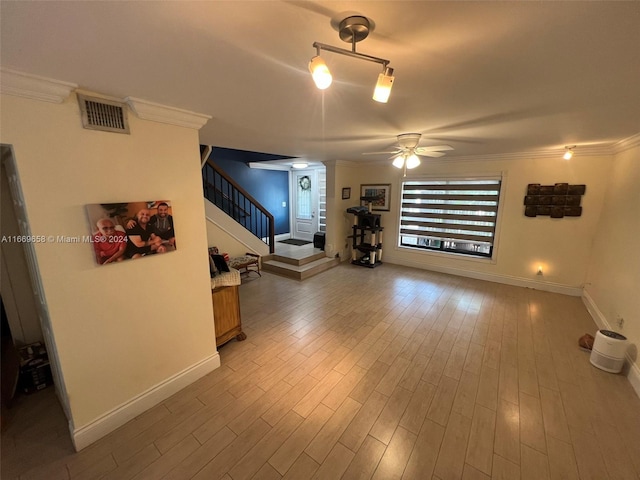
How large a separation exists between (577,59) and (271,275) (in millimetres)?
4807

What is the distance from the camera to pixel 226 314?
9.00ft

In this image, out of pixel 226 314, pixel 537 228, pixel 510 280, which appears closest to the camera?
pixel 226 314

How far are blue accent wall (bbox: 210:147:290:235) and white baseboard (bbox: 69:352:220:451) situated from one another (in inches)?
178

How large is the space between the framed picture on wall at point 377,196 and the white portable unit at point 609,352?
156 inches

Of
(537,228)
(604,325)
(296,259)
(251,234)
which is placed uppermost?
(537,228)

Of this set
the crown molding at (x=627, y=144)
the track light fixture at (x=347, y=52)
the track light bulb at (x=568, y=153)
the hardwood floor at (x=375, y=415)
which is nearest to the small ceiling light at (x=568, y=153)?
the track light bulb at (x=568, y=153)

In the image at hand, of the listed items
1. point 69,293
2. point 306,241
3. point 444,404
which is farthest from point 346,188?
point 69,293

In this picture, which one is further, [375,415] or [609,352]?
[609,352]

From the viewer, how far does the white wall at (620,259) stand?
2.46 m

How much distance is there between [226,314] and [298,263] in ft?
8.42

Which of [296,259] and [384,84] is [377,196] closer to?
[296,259]

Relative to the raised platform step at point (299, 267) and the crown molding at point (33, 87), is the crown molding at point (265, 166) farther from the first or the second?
the crown molding at point (33, 87)

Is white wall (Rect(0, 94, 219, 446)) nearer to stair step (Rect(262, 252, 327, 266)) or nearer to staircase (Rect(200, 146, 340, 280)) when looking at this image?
staircase (Rect(200, 146, 340, 280))

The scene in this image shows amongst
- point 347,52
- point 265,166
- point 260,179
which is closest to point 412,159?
point 347,52
